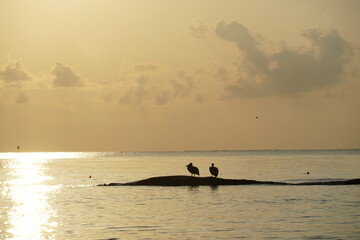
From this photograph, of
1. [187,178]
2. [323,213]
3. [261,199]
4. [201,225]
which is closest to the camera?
[201,225]

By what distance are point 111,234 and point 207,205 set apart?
1538cm

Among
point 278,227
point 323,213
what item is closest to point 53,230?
point 278,227

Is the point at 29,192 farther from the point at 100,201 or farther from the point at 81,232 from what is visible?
the point at 81,232

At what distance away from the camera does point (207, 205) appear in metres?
53.3

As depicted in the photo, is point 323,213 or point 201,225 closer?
point 201,225

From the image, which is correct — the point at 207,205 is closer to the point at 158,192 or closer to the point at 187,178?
the point at 158,192

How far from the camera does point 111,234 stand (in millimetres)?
39094

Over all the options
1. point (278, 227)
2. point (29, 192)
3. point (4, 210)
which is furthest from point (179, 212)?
point (29, 192)

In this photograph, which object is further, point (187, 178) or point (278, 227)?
point (187, 178)

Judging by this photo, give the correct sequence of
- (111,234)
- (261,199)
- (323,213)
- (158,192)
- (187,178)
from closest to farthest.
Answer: (111,234) → (323,213) → (261,199) → (158,192) → (187,178)

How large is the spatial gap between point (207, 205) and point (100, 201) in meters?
9.59

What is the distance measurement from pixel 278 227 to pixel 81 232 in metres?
11.4

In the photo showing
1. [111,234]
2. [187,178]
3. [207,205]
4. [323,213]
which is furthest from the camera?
[187,178]

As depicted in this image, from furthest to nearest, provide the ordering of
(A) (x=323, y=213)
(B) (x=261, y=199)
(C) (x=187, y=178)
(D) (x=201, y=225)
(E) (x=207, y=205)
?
1. (C) (x=187, y=178)
2. (B) (x=261, y=199)
3. (E) (x=207, y=205)
4. (A) (x=323, y=213)
5. (D) (x=201, y=225)
